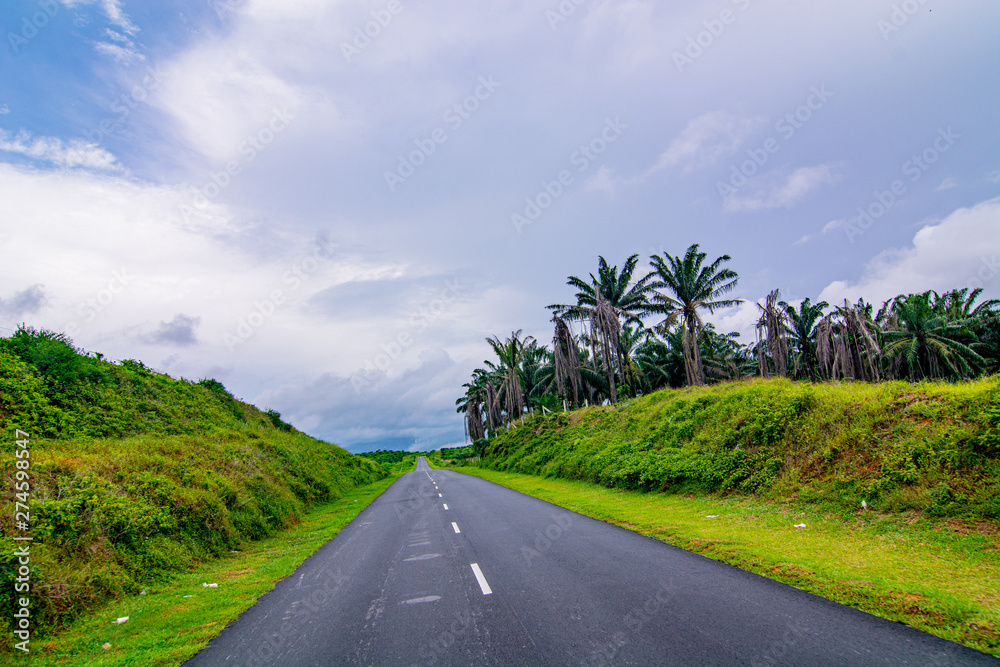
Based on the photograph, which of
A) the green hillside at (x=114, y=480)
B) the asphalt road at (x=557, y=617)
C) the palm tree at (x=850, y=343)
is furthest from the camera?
the palm tree at (x=850, y=343)

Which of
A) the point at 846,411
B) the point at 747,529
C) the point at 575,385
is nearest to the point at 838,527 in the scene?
the point at 747,529

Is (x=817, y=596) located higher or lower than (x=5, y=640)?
lower

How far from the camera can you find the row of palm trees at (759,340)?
32469 millimetres

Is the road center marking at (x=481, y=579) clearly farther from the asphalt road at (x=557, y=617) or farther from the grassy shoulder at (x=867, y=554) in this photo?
the grassy shoulder at (x=867, y=554)

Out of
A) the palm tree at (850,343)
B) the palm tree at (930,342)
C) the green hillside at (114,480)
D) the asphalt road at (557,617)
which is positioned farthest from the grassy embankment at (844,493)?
the palm tree at (930,342)

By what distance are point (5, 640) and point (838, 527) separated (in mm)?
12894

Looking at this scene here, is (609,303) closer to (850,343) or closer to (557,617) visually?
(850,343)

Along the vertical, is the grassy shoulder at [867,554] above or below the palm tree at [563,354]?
below

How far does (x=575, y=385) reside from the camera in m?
43.0

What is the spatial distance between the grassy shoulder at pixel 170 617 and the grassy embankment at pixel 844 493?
7.58 meters

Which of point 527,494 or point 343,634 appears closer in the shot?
point 343,634

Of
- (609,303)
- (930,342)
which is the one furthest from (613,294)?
(930,342)

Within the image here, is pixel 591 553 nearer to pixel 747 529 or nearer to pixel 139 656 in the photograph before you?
pixel 747 529

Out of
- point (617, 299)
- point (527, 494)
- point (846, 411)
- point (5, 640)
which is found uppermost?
point (617, 299)
